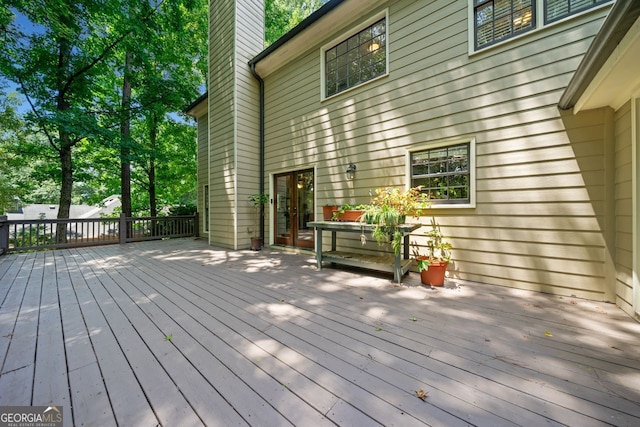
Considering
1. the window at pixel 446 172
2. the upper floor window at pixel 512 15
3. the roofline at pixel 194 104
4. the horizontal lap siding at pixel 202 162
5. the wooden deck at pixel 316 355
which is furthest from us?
the horizontal lap siding at pixel 202 162

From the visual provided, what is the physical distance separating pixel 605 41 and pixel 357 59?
369cm

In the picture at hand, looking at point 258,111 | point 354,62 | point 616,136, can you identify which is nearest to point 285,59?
point 258,111

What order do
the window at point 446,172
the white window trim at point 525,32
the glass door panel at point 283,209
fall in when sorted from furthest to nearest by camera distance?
the glass door panel at point 283,209 → the window at point 446,172 → the white window trim at point 525,32

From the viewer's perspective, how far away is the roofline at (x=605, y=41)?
4.69ft

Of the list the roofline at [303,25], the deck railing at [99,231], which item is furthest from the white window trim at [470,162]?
the deck railing at [99,231]

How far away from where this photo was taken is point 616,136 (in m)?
2.48

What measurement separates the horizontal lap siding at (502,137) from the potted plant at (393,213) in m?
0.42

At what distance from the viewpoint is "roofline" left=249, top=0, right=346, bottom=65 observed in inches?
173

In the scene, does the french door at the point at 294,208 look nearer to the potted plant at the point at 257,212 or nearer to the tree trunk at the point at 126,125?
the potted plant at the point at 257,212

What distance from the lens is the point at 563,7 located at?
2.80m

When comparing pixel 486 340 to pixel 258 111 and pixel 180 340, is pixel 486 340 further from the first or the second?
pixel 258 111

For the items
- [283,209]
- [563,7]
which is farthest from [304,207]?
[563,7]

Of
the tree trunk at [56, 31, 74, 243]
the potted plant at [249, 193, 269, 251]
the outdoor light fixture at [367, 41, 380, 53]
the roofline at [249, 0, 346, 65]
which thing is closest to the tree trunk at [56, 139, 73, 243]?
the tree trunk at [56, 31, 74, 243]

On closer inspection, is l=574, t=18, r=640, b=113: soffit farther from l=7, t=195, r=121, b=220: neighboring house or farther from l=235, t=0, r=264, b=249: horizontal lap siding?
l=7, t=195, r=121, b=220: neighboring house
